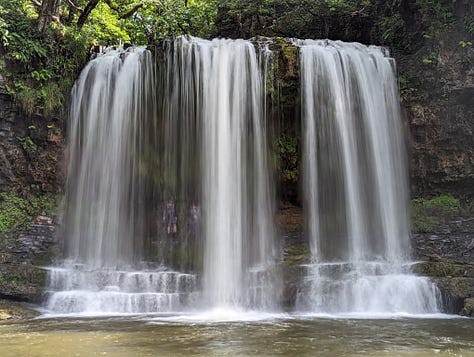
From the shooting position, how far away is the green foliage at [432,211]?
39.6 feet

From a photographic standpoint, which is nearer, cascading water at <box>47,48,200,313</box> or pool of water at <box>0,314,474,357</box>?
pool of water at <box>0,314,474,357</box>

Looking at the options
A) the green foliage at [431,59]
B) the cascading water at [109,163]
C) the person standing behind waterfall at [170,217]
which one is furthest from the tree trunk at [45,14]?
the green foliage at [431,59]

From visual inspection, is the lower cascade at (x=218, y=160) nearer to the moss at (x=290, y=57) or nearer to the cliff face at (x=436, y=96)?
the moss at (x=290, y=57)

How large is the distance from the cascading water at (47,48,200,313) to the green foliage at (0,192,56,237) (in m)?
0.56

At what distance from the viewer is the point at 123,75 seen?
1259cm

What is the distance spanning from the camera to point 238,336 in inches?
242

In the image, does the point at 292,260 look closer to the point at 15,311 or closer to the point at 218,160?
the point at 218,160

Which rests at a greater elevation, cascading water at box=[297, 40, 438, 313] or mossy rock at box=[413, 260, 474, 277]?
cascading water at box=[297, 40, 438, 313]

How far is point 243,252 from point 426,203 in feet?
17.3

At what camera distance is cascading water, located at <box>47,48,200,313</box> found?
11789 mm

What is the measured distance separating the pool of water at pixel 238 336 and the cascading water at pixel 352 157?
3.78 m

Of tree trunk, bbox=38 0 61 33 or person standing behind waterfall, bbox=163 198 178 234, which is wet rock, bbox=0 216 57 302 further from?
tree trunk, bbox=38 0 61 33

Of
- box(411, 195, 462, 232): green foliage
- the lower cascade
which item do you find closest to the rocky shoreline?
box(411, 195, 462, 232): green foliage

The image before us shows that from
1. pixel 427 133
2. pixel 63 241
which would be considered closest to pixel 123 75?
pixel 63 241
